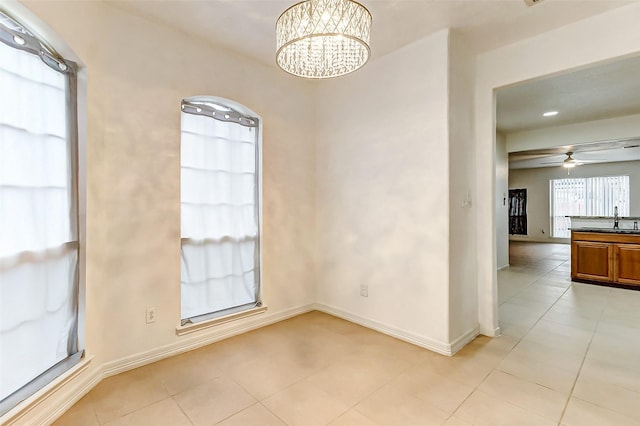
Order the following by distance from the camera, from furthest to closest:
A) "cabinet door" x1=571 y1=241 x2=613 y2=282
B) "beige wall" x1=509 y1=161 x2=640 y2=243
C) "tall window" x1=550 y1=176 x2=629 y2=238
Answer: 1. "beige wall" x1=509 y1=161 x2=640 y2=243
2. "tall window" x1=550 y1=176 x2=629 y2=238
3. "cabinet door" x1=571 y1=241 x2=613 y2=282

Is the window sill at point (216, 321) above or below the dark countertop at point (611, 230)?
below

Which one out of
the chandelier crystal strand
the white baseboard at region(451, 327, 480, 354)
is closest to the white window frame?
the chandelier crystal strand

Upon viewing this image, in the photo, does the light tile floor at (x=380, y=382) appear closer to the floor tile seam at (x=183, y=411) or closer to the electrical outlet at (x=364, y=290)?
the floor tile seam at (x=183, y=411)

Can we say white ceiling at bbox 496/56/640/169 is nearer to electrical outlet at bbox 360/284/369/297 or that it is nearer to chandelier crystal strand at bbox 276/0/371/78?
chandelier crystal strand at bbox 276/0/371/78

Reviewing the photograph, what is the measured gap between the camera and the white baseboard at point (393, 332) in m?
2.52

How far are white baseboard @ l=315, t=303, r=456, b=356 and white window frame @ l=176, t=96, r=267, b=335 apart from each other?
31.8 inches

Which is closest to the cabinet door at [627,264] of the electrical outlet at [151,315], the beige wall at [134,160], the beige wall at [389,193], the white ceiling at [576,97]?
the white ceiling at [576,97]

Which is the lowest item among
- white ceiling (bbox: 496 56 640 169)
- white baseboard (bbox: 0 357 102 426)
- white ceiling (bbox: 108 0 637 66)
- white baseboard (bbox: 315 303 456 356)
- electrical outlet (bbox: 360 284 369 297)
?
white baseboard (bbox: 315 303 456 356)

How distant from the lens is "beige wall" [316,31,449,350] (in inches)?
102

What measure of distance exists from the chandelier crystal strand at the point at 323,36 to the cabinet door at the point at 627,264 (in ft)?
17.6

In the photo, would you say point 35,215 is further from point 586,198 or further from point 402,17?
point 586,198

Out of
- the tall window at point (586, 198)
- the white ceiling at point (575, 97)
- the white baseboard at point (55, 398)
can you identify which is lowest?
the white baseboard at point (55, 398)

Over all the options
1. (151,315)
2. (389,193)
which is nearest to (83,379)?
(151,315)

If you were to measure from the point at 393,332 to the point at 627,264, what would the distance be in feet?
14.2
